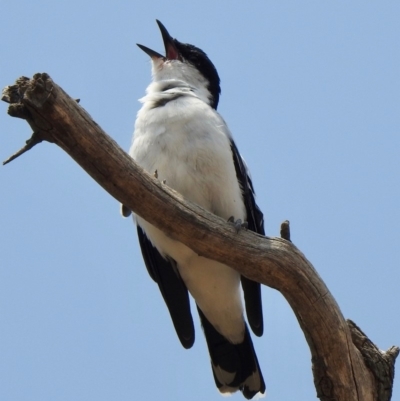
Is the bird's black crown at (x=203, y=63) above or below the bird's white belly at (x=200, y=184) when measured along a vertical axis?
above

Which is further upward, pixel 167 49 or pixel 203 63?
pixel 167 49

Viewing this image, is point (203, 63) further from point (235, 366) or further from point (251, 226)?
point (235, 366)

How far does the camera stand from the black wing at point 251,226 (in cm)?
805

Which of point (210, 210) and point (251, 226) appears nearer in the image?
point (210, 210)

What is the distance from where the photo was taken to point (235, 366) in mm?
8180

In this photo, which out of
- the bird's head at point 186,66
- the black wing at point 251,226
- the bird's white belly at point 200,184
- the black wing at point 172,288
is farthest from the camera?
the bird's head at point 186,66

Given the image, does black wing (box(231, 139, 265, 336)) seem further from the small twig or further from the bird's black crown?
the small twig

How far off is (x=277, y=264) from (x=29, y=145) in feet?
7.39

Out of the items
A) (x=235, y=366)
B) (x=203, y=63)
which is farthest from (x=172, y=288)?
(x=203, y=63)

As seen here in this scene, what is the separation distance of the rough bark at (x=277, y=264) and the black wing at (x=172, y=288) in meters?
1.64

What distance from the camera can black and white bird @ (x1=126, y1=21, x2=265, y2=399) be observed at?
25.3 ft

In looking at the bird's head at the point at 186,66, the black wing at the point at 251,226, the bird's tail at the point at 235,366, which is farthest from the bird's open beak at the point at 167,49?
the bird's tail at the point at 235,366

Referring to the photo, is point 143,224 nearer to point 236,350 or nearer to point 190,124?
point 190,124

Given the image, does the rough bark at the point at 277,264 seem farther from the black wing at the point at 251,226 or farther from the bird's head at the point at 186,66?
the bird's head at the point at 186,66
